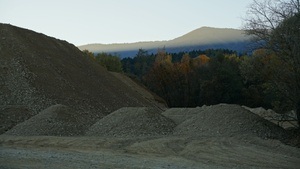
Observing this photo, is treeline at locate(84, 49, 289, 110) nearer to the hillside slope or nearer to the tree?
the hillside slope

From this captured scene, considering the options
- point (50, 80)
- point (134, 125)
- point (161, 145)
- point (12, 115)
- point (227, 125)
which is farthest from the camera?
point (50, 80)

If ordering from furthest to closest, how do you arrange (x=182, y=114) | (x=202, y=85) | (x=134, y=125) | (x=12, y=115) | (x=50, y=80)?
(x=202, y=85) → (x=50, y=80) → (x=182, y=114) → (x=12, y=115) → (x=134, y=125)

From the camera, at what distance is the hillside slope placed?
31420 millimetres

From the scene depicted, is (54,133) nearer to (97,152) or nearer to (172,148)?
(97,152)

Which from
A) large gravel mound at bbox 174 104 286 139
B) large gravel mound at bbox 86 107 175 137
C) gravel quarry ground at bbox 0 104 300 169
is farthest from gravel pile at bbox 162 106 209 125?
large gravel mound at bbox 174 104 286 139

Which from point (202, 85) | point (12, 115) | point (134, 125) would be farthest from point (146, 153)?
point (202, 85)

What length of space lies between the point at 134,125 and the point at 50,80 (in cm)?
1693

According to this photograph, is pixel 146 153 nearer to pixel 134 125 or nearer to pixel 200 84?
pixel 134 125

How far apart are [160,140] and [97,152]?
2.97 m

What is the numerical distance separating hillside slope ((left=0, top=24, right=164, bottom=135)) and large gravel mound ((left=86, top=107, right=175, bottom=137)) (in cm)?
281

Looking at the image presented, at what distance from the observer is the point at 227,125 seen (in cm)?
2067

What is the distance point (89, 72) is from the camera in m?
45.1

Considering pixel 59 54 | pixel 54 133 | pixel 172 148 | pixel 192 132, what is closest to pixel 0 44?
pixel 59 54

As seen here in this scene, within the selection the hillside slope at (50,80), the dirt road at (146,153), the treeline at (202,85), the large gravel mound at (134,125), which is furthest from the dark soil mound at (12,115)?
the treeline at (202,85)
